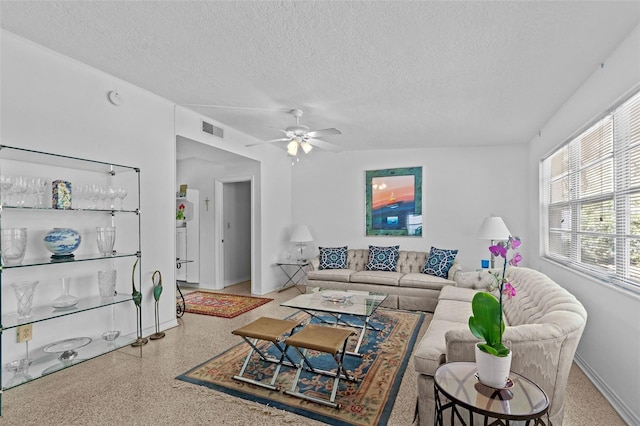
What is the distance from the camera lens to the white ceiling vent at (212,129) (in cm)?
436

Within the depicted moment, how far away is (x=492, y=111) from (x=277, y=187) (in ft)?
12.7

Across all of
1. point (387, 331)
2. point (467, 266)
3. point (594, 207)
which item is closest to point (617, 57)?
point (594, 207)

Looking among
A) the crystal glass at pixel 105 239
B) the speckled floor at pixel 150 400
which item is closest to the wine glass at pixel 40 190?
the crystal glass at pixel 105 239

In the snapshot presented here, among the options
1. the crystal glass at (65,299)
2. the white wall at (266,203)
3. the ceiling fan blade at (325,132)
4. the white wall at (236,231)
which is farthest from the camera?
the white wall at (236,231)

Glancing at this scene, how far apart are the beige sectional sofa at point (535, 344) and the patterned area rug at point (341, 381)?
16.9 inches

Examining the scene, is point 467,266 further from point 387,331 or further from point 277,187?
point 277,187

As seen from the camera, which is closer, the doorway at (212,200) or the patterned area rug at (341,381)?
the patterned area rug at (341,381)

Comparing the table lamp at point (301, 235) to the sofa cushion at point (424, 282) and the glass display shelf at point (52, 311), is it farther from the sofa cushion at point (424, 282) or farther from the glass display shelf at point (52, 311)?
the glass display shelf at point (52, 311)

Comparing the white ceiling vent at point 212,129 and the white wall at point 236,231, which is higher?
the white ceiling vent at point 212,129

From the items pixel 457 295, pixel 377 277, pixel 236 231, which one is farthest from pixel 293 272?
pixel 457 295

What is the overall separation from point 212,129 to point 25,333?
3.02 m

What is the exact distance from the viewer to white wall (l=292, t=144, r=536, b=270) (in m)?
5.50

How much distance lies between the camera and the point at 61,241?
2611 millimetres

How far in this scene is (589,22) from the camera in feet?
7.17
